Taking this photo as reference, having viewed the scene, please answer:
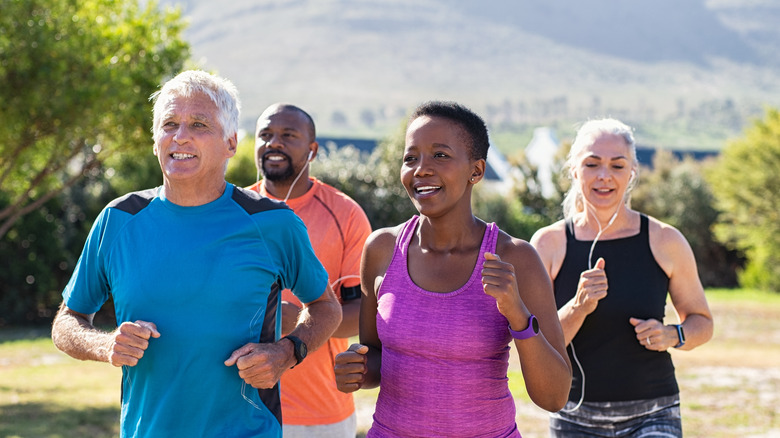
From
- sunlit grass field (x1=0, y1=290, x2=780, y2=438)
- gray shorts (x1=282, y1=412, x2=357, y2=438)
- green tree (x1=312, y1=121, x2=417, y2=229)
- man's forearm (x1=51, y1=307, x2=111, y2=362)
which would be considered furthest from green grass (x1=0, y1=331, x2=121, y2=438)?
green tree (x1=312, y1=121, x2=417, y2=229)

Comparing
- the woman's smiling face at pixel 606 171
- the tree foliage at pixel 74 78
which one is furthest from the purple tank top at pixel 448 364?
the tree foliage at pixel 74 78

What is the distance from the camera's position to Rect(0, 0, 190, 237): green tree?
10508 millimetres

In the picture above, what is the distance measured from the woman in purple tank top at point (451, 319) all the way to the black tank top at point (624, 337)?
120 centimetres

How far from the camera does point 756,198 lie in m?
31.1

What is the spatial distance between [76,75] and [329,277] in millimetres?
7682

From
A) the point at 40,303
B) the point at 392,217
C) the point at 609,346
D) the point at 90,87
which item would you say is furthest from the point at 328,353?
the point at 392,217

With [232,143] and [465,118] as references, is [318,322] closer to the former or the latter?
[232,143]

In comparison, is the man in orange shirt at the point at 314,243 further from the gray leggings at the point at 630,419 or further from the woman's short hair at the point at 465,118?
the woman's short hair at the point at 465,118

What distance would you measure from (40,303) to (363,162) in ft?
33.3

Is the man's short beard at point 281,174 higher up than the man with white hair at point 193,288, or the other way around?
the man's short beard at point 281,174

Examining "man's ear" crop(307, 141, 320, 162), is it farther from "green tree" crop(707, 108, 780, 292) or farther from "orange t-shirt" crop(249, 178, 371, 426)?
"green tree" crop(707, 108, 780, 292)

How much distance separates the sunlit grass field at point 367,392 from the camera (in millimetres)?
10383

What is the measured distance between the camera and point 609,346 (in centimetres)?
438

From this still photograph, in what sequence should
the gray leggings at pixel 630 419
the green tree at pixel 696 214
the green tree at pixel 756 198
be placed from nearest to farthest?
the gray leggings at pixel 630 419, the green tree at pixel 756 198, the green tree at pixel 696 214
